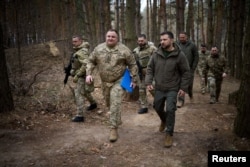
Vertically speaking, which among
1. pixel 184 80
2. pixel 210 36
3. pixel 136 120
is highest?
pixel 210 36

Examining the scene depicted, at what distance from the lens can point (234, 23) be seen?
16969 mm

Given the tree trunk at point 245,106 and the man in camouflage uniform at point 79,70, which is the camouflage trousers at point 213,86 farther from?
the man in camouflage uniform at point 79,70

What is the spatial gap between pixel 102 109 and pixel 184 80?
4001mm

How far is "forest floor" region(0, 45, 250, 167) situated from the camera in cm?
489

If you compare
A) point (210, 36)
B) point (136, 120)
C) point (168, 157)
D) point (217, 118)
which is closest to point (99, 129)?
point (136, 120)

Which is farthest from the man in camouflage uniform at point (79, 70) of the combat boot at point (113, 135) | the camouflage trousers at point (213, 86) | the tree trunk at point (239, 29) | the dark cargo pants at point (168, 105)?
the tree trunk at point (239, 29)

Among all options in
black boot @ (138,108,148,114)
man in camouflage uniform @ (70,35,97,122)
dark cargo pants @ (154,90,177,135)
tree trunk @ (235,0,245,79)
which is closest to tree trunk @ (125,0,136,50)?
black boot @ (138,108,148,114)

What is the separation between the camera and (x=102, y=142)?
5.62 meters

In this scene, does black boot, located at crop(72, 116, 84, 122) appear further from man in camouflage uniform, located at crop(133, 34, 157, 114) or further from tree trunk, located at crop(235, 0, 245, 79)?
tree trunk, located at crop(235, 0, 245, 79)

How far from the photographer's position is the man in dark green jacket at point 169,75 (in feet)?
17.6

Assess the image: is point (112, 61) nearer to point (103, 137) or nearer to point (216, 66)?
point (103, 137)

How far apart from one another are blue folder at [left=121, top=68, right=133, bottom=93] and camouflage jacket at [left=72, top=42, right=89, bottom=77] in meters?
1.50

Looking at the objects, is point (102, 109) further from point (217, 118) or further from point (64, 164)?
point (64, 164)

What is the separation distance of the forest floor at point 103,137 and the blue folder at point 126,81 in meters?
1.00
